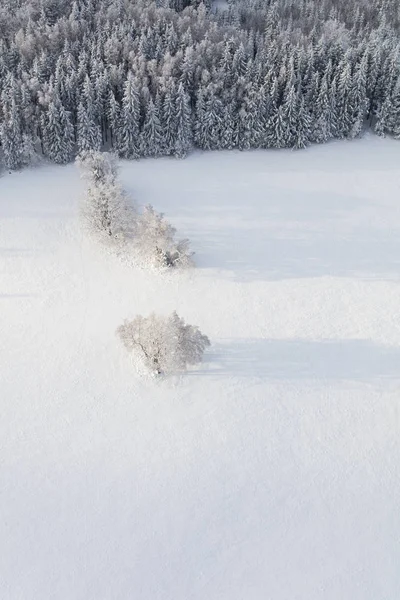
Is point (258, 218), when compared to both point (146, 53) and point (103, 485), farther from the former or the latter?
point (103, 485)

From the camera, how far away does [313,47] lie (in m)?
61.0

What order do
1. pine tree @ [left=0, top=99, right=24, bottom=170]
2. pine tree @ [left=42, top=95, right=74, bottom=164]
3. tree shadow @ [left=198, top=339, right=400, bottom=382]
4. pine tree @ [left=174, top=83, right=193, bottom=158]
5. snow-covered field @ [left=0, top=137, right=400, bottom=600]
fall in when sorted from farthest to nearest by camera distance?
1. pine tree @ [left=174, top=83, right=193, bottom=158]
2. pine tree @ [left=42, top=95, right=74, bottom=164]
3. pine tree @ [left=0, top=99, right=24, bottom=170]
4. tree shadow @ [left=198, top=339, right=400, bottom=382]
5. snow-covered field @ [left=0, top=137, right=400, bottom=600]

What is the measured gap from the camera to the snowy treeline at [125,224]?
46.0 meters

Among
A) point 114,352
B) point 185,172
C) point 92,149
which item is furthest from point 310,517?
point 92,149

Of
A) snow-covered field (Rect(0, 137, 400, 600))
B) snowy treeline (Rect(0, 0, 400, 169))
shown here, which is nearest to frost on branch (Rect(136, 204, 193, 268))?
snow-covered field (Rect(0, 137, 400, 600))

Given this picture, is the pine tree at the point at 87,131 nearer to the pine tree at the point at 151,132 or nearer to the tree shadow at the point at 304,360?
the pine tree at the point at 151,132

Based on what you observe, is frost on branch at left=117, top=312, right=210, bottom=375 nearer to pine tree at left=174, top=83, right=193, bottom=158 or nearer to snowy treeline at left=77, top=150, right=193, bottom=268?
snowy treeline at left=77, top=150, right=193, bottom=268

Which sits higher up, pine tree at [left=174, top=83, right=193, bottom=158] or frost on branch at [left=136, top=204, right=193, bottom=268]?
pine tree at [left=174, top=83, right=193, bottom=158]

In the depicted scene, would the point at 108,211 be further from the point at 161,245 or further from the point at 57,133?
the point at 57,133

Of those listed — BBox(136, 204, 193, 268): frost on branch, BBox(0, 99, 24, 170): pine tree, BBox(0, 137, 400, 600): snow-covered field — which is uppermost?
BBox(0, 99, 24, 170): pine tree

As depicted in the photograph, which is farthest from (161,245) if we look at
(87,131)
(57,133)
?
(57,133)

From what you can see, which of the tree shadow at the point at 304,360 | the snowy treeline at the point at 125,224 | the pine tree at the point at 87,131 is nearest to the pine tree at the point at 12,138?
the pine tree at the point at 87,131

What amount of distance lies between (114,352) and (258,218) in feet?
68.8

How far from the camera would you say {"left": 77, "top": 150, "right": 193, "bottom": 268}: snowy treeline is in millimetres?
46000
